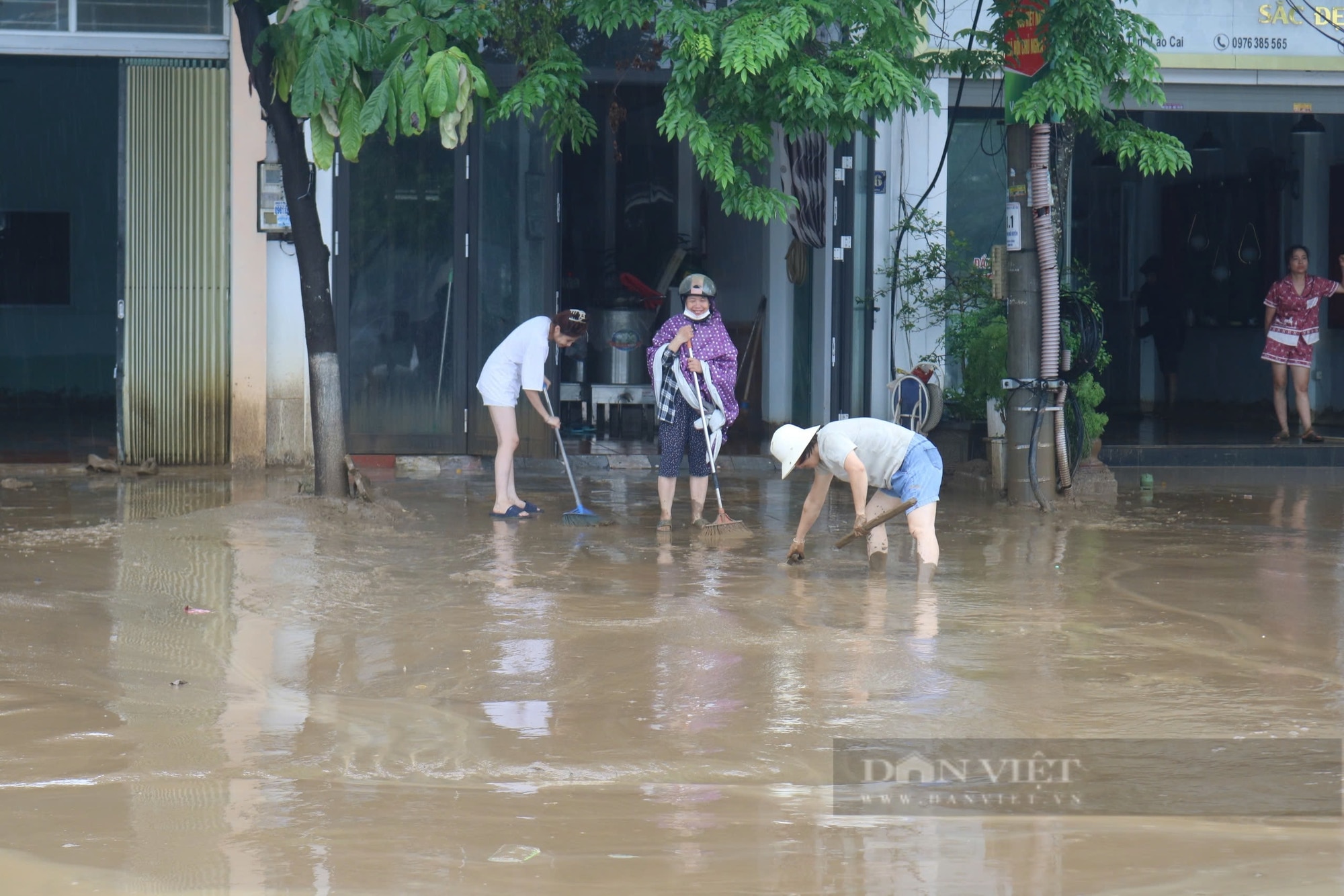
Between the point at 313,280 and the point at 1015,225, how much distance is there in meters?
4.91

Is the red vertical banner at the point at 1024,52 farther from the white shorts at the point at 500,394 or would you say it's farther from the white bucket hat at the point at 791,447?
the white shorts at the point at 500,394

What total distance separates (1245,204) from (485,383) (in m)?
11.8

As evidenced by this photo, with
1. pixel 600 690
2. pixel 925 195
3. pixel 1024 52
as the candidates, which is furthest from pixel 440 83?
pixel 925 195

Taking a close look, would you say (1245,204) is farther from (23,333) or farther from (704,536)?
(23,333)

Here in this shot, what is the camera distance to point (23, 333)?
2045 centimetres

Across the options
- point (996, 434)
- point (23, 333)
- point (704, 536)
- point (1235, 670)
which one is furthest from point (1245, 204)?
point (23, 333)

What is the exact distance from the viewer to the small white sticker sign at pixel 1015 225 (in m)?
11.2

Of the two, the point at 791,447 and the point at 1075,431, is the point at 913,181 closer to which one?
the point at 1075,431

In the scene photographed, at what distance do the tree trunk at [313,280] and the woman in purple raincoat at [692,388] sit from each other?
86.7 inches

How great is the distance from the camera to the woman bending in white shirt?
10625mm

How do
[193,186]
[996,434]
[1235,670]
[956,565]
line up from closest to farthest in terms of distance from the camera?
[1235,670] → [956,565] → [996,434] → [193,186]

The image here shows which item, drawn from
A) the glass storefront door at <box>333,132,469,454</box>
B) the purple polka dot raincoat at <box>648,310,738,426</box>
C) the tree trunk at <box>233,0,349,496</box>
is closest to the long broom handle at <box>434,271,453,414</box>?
the glass storefront door at <box>333,132,469,454</box>

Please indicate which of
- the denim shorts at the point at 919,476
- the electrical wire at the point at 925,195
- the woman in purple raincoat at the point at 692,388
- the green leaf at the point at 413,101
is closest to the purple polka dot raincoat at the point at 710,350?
the woman in purple raincoat at the point at 692,388

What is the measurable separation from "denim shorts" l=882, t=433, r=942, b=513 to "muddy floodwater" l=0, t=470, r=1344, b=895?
0.47 metres
